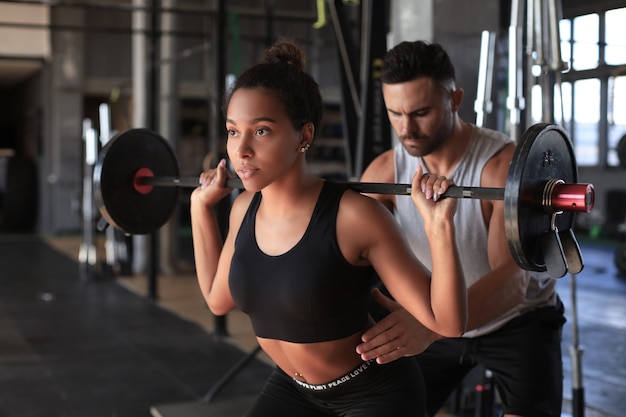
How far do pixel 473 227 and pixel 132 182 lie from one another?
33.8 inches

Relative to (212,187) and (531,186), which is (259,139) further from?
(531,186)

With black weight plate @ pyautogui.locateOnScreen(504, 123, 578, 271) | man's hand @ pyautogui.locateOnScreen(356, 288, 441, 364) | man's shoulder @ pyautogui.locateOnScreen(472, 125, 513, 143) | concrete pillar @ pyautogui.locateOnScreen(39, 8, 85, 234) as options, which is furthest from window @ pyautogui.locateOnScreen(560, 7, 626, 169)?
concrete pillar @ pyautogui.locateOnScreen(39, 8, 85, 234)

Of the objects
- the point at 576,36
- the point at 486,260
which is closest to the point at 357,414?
the point at 486,260

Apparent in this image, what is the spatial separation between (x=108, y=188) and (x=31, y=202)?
36.7ft

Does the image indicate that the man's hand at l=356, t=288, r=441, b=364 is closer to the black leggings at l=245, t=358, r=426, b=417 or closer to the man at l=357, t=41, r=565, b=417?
the black leggings at l=245, t=358, r=426, b=417

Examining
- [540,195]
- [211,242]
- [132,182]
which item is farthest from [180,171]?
[540,195]

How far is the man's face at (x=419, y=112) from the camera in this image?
1.81 meters

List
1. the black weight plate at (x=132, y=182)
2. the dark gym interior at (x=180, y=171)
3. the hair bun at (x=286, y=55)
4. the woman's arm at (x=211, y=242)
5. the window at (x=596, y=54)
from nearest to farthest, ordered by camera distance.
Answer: the hair bun at (x=286, y=55) → the woman's arm at (x=211, y=242) → the black weight plate at (x=132, y=182) → the window at (x=596, y=54) → the dark gym interior at (x=180, y=171)

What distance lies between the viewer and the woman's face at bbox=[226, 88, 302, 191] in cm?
143

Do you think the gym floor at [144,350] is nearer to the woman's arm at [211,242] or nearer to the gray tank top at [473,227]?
the gray tank top at [473,227]

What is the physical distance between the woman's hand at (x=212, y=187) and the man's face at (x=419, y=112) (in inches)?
16.7

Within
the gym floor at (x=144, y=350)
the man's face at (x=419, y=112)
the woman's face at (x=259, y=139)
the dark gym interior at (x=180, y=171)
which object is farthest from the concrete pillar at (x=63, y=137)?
the woman's face at (x=259, y=139)

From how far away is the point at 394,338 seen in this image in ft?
4.88

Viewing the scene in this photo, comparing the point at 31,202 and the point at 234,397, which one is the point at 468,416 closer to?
the point at 234,397
